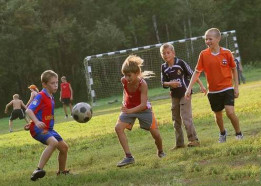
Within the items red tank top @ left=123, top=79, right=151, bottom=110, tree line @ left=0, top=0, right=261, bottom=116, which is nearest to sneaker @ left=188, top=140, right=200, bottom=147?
red tank top @ left=123, top=79, right=151, bottom=110

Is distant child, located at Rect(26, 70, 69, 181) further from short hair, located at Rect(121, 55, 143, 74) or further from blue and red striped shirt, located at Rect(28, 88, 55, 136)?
short hair, located at Rect(121, 55, 143, 74)

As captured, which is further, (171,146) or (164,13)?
(164,13)

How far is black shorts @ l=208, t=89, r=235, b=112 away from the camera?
8.75 m

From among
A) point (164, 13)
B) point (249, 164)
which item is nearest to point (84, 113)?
point (249, 164)

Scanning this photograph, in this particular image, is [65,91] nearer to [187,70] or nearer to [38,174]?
[187,70]

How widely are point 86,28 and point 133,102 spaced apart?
40.3 m

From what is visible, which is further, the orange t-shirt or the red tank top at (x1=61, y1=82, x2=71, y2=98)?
the red tank top at (x1=61, y1=82, x2=71, y2=98)

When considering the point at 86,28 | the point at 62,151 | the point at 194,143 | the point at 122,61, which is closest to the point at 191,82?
the point at 194,143

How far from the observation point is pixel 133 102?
838 centimetres

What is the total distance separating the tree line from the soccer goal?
6538 millimetres

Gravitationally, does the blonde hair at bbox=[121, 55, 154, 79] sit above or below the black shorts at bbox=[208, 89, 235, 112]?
above

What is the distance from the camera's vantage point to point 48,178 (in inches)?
304

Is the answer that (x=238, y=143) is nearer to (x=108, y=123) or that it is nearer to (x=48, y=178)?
(x=48, y=178)

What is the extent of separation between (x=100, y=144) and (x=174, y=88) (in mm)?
3067
